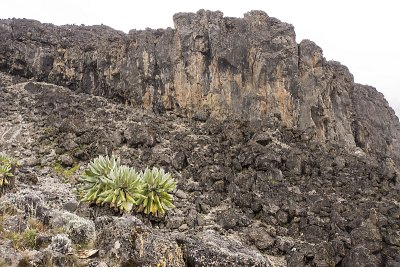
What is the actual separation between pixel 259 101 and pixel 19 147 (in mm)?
23920

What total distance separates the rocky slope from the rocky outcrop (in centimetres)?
14

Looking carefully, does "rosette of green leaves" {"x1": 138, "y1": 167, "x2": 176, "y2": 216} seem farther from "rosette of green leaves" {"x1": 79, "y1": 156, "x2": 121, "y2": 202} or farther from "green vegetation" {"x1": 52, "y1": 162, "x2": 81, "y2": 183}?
"green vegetation" {"x1": 52, "y1": 162, "x2": 81, "y2": 183}

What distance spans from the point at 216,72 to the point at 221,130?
7222mm

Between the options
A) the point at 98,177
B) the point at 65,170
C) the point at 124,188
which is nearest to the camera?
the point at 124,188

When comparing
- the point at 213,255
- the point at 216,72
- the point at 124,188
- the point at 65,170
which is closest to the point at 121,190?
the point at 124,188

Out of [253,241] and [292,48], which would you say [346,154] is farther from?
[253,241]

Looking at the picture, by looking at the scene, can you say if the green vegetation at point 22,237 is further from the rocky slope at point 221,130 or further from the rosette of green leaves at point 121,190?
the rocky slope at point 221,130

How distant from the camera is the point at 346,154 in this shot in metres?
40.1

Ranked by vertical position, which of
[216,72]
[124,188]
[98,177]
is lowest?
[124,188]

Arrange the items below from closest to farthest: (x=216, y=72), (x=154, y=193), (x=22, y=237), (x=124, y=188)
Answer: (x=22, y=237), (x=124, y=188), (x=154, y=193), (x=216, y=72)

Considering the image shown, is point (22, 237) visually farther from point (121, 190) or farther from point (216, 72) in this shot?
point (216, 72)

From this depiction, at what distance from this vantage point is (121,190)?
54.5 feet

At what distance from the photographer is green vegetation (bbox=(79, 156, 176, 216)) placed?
Result: 53.9 feet

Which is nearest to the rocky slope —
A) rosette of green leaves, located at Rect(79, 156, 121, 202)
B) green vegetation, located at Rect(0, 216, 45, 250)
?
rosette of green leaves, located at Rect(79, 156, 121, 202)
